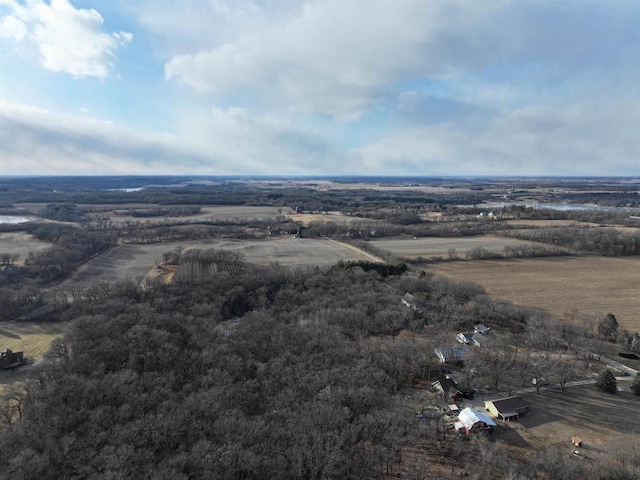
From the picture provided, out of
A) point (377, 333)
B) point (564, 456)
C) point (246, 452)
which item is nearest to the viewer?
point (246, 452)

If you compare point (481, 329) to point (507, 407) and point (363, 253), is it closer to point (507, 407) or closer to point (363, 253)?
point (507, 407)

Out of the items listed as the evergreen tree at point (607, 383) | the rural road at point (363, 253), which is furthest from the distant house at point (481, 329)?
the rural road at point (363, 253)

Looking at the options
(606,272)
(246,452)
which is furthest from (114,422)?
(606,272)

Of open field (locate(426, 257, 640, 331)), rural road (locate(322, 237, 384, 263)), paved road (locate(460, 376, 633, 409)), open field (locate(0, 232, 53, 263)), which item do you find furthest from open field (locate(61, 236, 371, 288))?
paved road (locate(460, 376, 633, 409))

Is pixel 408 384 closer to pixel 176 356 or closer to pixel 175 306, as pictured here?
pixel 176 356

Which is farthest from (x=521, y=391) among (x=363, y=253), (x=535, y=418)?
(x=363, y=253)
